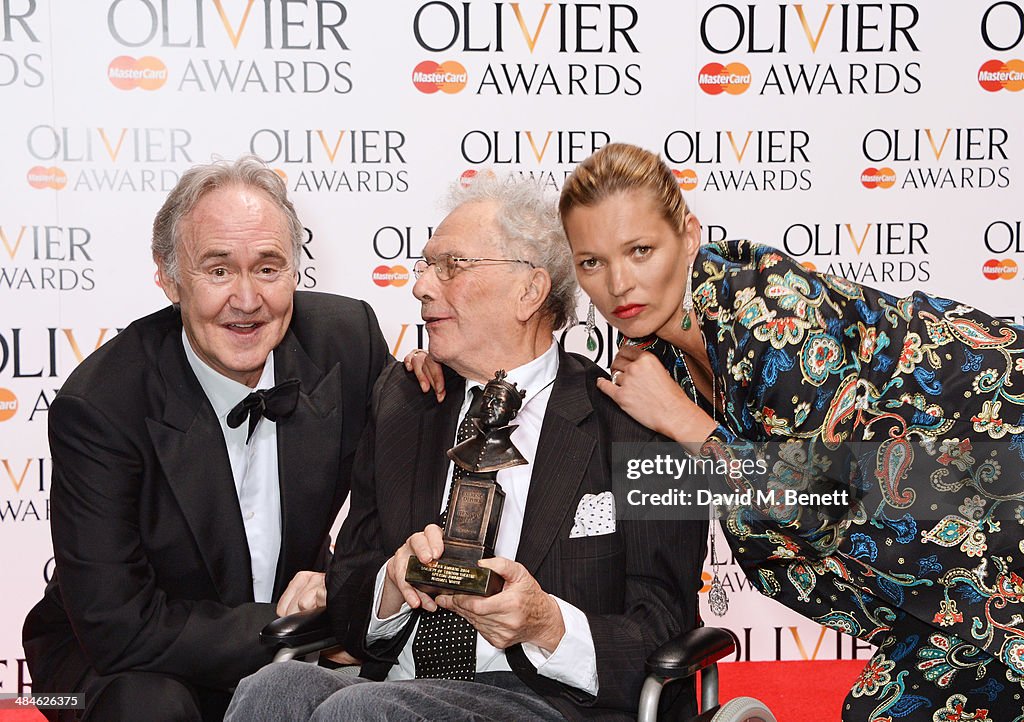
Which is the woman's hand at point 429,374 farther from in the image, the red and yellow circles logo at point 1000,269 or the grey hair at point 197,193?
the red and yellow circles logo at point 1000,269

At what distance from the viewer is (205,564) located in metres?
2.32

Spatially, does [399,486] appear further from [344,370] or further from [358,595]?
[344,370]

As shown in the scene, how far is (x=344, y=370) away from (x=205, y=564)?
0.56 m

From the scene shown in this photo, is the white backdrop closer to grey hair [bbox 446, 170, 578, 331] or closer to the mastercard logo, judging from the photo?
the mastercard logo

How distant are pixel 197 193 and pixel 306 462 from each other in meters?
0.67

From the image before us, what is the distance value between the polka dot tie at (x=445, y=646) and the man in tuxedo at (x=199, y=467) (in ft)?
1.00

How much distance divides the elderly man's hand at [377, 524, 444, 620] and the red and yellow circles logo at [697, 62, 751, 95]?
2.31 metres

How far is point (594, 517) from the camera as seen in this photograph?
2.09m

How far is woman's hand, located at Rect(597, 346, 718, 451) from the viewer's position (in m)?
2.06

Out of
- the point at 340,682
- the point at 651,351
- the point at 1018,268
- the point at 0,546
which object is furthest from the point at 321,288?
the point at 1018,268

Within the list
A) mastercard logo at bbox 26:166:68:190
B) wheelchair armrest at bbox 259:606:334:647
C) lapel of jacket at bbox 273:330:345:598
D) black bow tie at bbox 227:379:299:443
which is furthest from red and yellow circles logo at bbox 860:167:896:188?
mastercard logo at bbox 26:166:68:190

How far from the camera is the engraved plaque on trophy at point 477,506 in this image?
182 centimetres

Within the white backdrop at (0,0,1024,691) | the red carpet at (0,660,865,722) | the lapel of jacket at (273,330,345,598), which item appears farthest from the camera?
the white backdrop at (0,0,1024,691)

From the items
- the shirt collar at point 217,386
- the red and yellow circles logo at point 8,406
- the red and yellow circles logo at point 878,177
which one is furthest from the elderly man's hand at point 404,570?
the red and yellow circles logo at point 878,177
